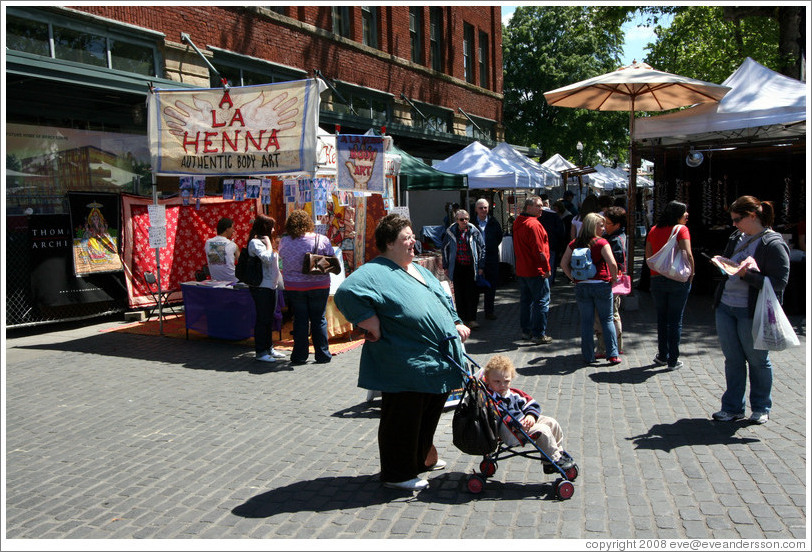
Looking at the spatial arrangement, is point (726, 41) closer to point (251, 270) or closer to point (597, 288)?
point (597, 288)

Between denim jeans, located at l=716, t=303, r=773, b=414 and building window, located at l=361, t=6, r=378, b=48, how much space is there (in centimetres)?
1646

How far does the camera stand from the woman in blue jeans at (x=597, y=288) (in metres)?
7.73

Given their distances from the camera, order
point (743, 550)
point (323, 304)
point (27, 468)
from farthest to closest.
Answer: point (323, 304), point (27, 468), point (743, 550)

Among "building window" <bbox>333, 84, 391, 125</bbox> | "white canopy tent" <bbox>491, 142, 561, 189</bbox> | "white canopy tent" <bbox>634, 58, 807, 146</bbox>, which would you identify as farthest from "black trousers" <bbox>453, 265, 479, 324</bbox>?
"building window" <bbox>333, 84, 391, 125</bbox>

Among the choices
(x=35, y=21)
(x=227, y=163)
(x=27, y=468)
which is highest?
(x=35, y=21)

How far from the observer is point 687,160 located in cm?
1295

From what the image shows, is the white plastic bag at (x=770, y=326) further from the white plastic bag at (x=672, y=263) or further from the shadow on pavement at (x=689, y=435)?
the white plastic bag at (x=672, y=263)

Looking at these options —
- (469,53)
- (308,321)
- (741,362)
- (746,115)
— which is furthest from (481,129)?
(741,362)

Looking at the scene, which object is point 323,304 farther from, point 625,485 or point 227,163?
point 625,485

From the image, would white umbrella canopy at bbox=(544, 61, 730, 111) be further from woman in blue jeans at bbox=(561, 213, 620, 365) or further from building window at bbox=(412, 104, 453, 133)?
building window at bbox=(412, 104, 453, 133)

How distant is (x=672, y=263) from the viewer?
711cm

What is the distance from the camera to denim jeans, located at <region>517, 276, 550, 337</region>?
30.2 ft

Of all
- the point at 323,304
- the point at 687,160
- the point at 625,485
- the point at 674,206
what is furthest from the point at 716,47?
the point at 625,485

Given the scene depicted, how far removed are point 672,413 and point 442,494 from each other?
2.71m
